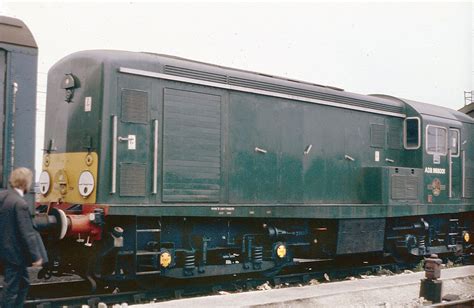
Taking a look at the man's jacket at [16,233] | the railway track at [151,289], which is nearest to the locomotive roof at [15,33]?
the man's jacket at [16,233]

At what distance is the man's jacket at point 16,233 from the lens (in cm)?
561

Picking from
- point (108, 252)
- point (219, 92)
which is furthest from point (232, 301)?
point (219, 92)

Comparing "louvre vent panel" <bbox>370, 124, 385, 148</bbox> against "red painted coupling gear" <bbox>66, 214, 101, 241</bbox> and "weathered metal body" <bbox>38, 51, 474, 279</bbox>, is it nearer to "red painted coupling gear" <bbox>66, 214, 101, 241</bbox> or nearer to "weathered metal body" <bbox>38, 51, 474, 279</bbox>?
"weathered metal body" <bbox>38, 51, 474, 279</bbox>

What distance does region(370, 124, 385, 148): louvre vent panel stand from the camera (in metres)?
12.7

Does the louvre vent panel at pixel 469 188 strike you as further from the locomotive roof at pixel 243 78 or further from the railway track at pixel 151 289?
the railway track at pixel 151 289

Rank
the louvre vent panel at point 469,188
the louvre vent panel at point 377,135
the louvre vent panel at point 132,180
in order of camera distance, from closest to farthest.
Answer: the louvre vent panel at point 132,180, the louvre vent panel at point 377,135, the louvre vent panel at point 469,188

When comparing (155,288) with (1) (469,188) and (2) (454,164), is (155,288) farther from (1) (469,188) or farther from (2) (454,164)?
(1) (469,188)

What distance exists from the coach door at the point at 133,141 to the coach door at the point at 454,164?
845cm

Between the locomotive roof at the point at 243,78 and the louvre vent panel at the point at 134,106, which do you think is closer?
the louvre vent panel at the point at 134,106

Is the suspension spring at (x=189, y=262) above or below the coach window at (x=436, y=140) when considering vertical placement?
below

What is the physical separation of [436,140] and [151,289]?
26.7 ft

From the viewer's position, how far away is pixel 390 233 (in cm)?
1295

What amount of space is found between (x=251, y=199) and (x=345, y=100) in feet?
11.1

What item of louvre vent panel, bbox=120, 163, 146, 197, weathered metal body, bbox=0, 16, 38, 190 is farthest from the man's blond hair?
louvre vent panel, bbox=120, 163, 146, 197
